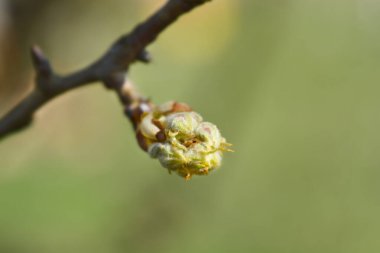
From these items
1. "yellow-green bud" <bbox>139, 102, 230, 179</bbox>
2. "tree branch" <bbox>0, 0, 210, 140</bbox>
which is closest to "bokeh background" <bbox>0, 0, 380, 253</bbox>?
"tree branch" <bbox>0, 0, 210, 140</bbox>

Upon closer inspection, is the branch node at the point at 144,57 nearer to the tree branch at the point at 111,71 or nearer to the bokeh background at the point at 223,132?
the tree branch at the point at 111,71

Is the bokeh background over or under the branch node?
under

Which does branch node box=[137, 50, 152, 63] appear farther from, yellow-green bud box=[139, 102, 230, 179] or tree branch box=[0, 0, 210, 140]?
yellow-green bud box=[139, 102, 230, 179]

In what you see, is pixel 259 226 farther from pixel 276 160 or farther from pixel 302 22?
pixel 302 22

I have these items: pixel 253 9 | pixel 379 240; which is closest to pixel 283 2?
pixel 253 9

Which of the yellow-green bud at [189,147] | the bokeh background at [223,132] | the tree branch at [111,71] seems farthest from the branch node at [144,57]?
the bokeh background at [223,132]

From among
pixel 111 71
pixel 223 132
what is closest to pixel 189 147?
pixel 111 71

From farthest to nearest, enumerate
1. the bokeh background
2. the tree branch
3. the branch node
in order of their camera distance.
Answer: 1. the bokeh background
2. the branch node
3. the tree branch

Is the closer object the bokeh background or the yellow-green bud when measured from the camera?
the yellow-green bud
